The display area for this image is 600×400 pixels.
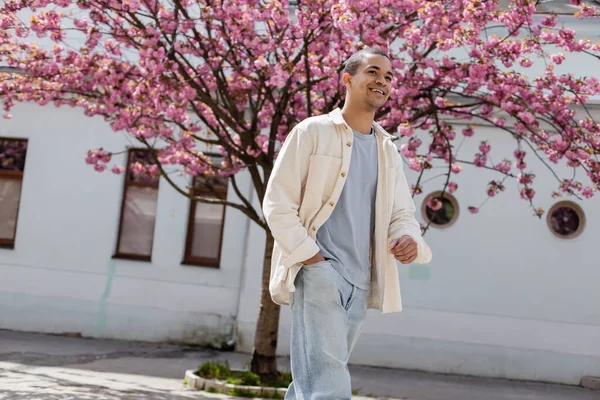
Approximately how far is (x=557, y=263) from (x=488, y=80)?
4.97 meters

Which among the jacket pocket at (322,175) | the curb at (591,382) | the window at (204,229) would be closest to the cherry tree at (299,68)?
the curb at (591,382)

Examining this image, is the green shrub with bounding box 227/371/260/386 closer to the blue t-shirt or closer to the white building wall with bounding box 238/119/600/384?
the white building wall with bounding box 238/119/600/384

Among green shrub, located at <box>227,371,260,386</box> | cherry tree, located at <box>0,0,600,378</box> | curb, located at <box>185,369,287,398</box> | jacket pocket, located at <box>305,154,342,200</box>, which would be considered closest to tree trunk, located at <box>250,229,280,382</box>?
cherry tree, located at <box>0,0,600,378</box>

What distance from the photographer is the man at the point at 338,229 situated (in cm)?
377

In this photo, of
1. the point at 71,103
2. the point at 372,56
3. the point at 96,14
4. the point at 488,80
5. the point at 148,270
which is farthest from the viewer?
the point at 148,270

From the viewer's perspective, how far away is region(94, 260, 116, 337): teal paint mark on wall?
1388 cm

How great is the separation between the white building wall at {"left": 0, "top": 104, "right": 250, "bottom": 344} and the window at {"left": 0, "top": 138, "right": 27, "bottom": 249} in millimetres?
219

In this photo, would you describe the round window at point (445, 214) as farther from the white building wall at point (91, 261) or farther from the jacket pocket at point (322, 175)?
the jacket pocket at point (322, 175)

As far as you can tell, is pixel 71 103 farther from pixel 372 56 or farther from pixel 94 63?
pixel 372 56

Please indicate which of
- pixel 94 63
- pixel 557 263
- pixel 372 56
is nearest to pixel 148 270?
pixel 94 63

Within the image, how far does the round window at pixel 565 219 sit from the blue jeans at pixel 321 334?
31.5 ft

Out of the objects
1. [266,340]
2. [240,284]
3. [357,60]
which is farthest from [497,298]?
[357,60]

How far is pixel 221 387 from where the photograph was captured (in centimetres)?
912

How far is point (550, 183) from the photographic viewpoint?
42.3 ft
